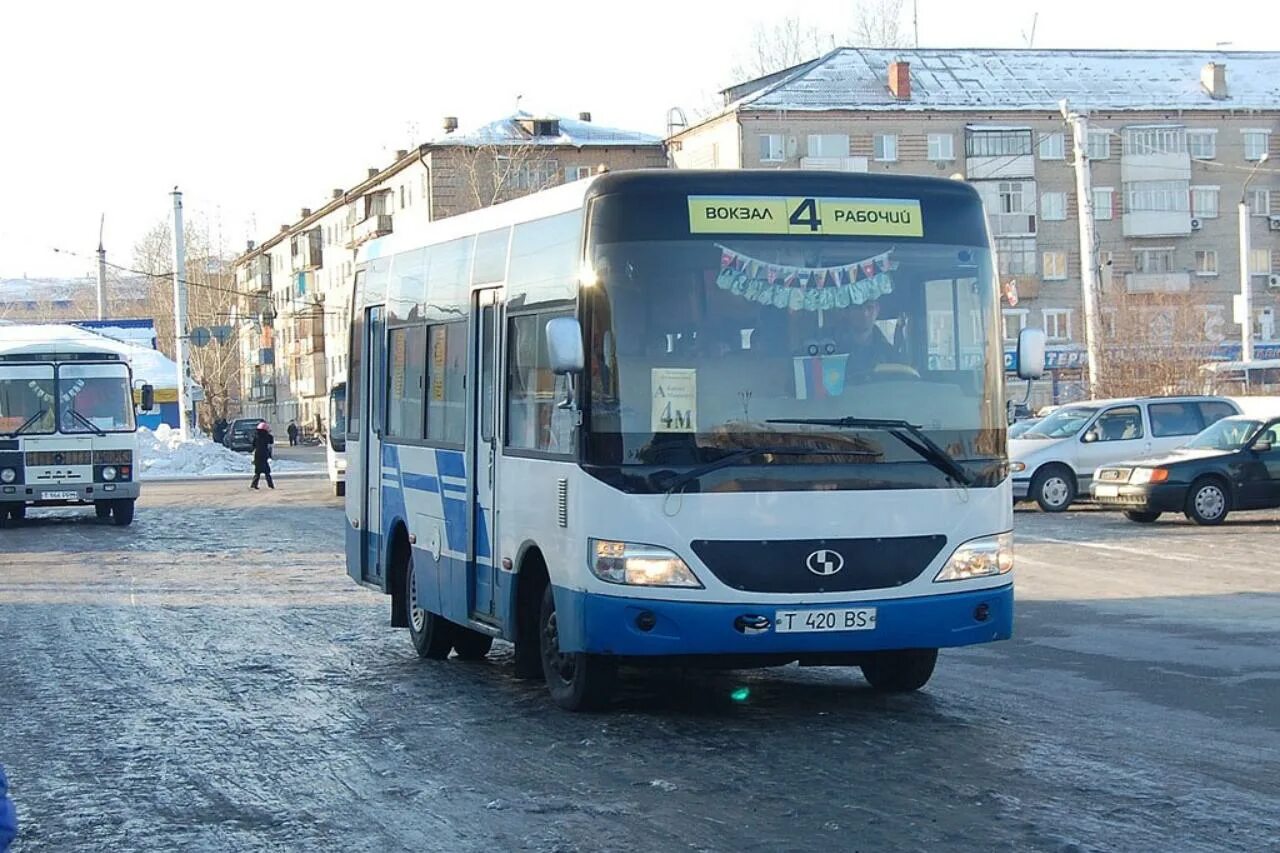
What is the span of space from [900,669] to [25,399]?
74.6 ft

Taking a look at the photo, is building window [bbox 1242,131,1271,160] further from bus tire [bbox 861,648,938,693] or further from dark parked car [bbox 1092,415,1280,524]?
bus tire [bbox 861,648,938,693]

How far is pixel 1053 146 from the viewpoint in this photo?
261 ft

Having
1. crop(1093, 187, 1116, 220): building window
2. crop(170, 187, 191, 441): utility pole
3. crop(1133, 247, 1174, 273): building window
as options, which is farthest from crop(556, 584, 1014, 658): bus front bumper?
crop(1133, 247, 1174, 273): building window

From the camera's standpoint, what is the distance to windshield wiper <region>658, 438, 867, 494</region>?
903cm

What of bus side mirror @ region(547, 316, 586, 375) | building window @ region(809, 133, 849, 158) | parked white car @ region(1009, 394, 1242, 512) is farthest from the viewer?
building window @ region(809, 133, 849, 158)

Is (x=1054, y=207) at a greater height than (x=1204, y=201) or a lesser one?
lesser

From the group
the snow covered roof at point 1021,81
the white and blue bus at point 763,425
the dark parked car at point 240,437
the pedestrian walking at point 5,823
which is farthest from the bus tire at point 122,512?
the dark parked car at point 240,437

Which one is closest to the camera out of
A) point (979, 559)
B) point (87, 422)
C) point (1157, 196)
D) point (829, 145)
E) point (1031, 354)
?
point (979, 559)

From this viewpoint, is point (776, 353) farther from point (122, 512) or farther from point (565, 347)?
point (122, 512)

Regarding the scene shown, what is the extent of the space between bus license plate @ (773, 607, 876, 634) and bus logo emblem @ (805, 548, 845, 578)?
0.64 feet

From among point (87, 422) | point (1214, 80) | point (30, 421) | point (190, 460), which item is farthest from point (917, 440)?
point (1214, 80)

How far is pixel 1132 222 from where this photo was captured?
265ft

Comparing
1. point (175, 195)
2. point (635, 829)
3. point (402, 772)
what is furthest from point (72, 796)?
point (175, 195)

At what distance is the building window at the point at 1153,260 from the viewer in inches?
3216
